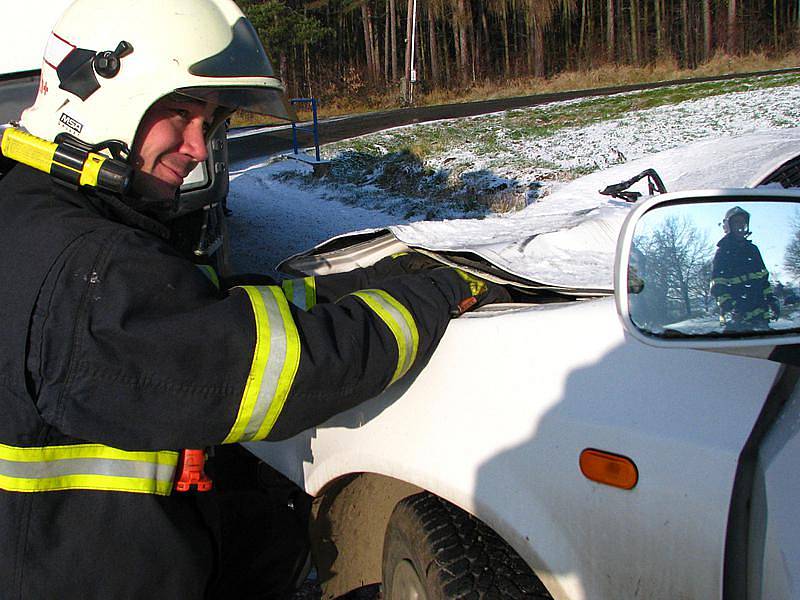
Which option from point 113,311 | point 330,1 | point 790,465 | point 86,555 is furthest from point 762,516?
point 330,1

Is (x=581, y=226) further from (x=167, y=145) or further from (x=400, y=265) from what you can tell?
(x=167, y=145)

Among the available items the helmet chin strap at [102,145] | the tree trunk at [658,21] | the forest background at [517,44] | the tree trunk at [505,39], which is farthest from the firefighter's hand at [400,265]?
the tree trunk at [658,21]

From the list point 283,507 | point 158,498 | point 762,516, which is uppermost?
point 762,516

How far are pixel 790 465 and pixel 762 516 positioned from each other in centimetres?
9

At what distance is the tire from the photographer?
143cm

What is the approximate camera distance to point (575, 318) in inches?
51.9

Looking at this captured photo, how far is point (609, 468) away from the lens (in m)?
1.19

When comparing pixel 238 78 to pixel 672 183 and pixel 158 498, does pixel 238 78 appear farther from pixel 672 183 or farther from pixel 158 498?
pixel 672 183

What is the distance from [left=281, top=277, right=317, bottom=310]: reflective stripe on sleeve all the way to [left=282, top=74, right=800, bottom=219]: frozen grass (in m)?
6.51

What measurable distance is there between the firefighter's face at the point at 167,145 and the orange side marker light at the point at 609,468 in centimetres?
123

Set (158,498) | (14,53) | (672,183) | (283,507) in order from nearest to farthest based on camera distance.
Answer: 1. (158,498)
2. (283,507)
3. (672,183)
4. (14,53)

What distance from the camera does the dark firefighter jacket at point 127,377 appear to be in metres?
1.34

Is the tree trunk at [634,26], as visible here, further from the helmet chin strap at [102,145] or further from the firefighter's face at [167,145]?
the helmet chin strap at [102,145]

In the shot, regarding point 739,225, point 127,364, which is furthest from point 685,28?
point 127,364
